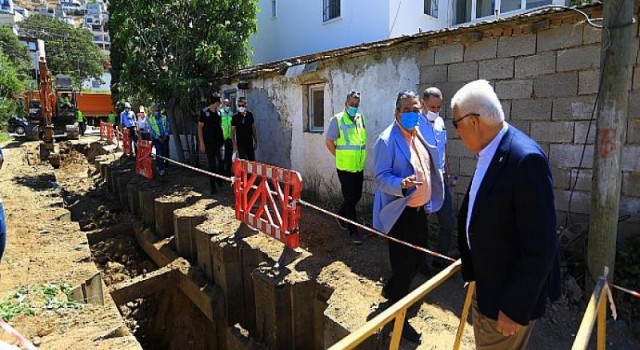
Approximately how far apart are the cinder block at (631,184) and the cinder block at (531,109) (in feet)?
3.27

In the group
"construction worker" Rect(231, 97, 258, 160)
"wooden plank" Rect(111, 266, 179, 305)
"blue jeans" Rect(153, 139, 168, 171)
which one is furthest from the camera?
"blue jeans" Rect(153, 139, 168, 171)

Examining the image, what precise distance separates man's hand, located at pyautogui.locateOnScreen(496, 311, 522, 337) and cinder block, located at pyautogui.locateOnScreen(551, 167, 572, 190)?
3426 mm

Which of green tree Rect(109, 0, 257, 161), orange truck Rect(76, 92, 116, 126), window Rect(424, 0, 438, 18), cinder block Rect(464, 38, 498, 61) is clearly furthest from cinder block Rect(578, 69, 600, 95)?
orange truck Rect(76, 92, 116, 126)

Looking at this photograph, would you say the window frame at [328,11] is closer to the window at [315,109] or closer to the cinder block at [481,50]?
the window at [315,109]

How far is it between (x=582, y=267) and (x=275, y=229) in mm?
3411

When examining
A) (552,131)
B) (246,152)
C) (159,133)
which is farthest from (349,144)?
(159,133)

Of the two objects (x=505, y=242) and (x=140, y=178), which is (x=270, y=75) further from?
(x=505, y=242)

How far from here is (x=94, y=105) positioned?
1383 inches

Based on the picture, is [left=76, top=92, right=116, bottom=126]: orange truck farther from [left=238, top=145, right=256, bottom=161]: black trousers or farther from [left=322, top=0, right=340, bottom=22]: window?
[left=238, top=145, right=256, bottom=161]: black trousers

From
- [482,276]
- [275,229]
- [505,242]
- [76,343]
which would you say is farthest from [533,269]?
[275,229]

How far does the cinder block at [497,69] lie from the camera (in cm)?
503

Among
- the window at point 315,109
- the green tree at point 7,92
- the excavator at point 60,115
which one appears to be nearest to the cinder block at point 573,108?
the window at point 315,109

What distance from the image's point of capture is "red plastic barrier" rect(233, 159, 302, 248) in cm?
497

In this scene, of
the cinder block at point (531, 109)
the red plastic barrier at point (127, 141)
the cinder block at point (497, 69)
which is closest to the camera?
the cinder block at point (531, 109)
